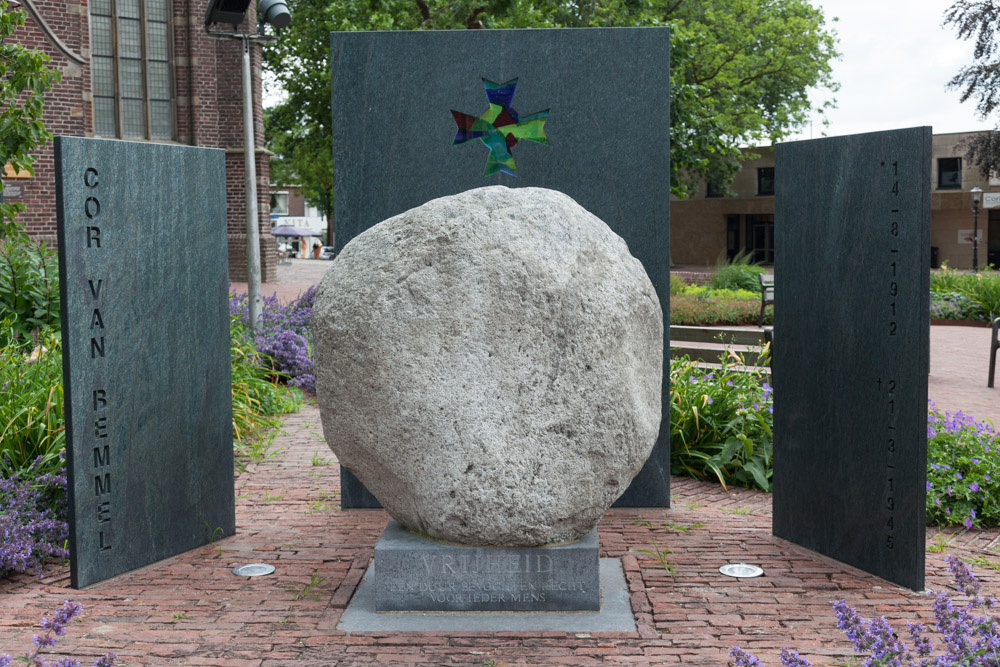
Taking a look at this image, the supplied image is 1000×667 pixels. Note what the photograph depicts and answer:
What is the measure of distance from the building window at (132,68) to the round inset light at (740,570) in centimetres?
2168

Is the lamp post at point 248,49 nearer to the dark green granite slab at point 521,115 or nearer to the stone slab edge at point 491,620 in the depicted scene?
the dark green granite slab at point 521,115

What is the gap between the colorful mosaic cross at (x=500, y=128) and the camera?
6.54 m

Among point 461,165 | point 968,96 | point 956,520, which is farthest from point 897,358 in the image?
point 968,96

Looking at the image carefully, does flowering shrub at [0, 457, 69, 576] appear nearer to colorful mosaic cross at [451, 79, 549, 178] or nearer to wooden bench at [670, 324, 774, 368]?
colorful mosaic cross at [451, 79, 549, 178]

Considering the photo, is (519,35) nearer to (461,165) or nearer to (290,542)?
(461,165)

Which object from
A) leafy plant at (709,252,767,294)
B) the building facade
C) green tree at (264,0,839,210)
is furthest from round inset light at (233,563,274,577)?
the building facade

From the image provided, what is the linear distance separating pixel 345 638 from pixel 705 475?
3.86 metres

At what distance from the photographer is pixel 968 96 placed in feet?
87.3

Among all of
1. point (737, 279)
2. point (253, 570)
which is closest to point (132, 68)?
point (737, 279)

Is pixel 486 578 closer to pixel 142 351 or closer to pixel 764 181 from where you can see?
pixel 142 351

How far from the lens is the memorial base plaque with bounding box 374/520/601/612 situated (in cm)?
462

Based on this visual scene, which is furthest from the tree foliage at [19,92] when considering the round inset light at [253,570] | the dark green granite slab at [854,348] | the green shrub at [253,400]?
the dark green granite slab at [854,348]

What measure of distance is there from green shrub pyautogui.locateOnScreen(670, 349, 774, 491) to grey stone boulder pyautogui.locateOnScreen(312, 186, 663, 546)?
114 inches

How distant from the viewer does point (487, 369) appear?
4434 mm
